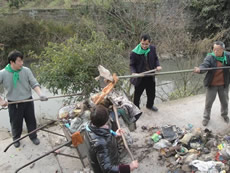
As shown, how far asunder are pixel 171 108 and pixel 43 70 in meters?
3.01

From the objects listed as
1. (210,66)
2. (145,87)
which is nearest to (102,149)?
(145,87)

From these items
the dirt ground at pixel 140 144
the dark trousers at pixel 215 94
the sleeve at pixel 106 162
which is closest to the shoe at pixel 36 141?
the dirt ground at pixel 140 144

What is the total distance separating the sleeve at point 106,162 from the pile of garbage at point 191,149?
1.45 meters

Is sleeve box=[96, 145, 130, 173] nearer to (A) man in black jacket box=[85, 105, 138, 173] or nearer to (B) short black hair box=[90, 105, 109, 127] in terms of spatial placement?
(A) man in black jacket box=[85, 105, 138, 173]

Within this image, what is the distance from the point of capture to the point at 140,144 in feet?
12.3

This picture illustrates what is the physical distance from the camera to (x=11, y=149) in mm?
3789

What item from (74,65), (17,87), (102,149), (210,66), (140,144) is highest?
(74,65)

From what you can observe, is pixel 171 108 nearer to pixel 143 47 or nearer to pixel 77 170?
pixel 143 47

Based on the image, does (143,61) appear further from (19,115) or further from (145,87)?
(19,115)

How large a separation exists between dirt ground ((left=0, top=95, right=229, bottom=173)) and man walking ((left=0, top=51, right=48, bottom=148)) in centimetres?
41

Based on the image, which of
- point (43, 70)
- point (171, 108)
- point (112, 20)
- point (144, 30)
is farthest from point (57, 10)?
point (171, 108)

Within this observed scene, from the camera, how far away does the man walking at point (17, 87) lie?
10.6 feet

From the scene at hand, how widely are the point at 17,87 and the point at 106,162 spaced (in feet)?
7.16

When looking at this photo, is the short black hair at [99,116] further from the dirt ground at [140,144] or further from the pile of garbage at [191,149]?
the pile of garbage at [191,149]
